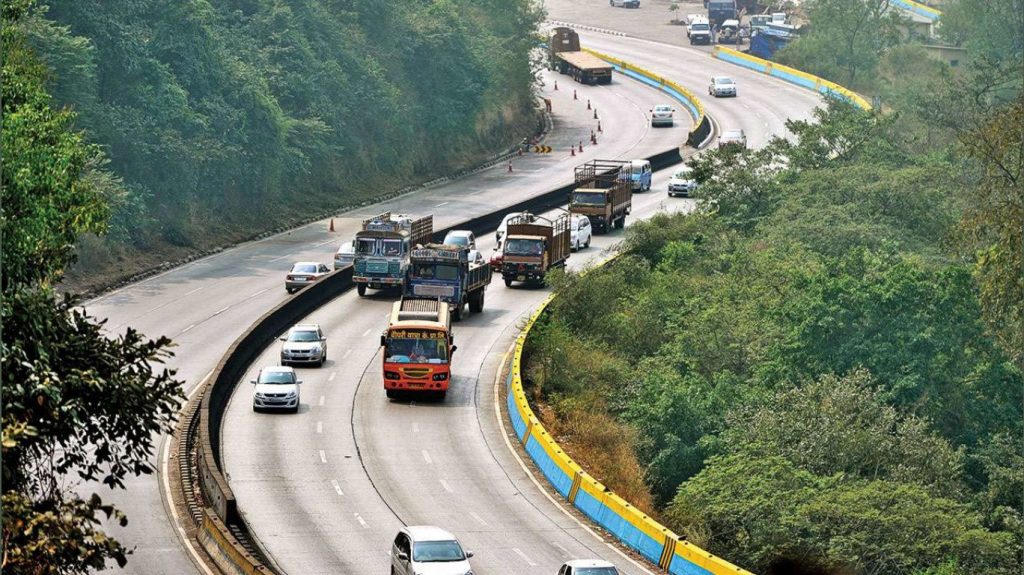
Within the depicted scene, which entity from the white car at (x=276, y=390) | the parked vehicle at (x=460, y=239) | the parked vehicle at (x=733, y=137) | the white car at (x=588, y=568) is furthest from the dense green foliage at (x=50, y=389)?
the parked vehicle at (x=733, y=137)

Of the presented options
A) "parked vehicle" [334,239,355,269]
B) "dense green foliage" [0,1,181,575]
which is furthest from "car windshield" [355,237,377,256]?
"dense green foliage" [0,1,181,575]

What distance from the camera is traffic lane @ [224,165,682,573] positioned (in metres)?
40.2

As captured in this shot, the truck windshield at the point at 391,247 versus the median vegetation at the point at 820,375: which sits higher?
the truck windshield at the point at 391,247

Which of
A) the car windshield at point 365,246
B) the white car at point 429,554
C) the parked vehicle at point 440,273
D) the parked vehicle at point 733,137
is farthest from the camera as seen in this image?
the parked vehicle at point 733,137

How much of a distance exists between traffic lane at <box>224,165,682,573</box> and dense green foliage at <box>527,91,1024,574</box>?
4.22 meters

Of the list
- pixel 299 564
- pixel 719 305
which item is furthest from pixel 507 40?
pixel 299 564

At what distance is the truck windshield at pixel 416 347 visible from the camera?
5272 cm

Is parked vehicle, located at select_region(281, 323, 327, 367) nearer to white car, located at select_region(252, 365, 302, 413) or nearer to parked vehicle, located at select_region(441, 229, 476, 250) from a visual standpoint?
white car, located at select_region(252, 365, 302, 413)

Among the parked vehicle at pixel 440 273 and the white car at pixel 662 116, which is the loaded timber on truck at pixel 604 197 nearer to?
the parked vehicle at pixel 440 273

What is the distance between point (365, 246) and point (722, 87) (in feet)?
232

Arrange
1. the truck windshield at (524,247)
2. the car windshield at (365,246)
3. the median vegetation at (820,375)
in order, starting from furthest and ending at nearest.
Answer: the truck windshield at (524,247), the car windshield at (365,246), the median vegetation at (820,375)

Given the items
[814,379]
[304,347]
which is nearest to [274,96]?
[304,347]

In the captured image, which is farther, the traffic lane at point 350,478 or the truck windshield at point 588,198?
the truck windshield at point 588,198

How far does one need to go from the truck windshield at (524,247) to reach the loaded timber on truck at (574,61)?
239 ft
